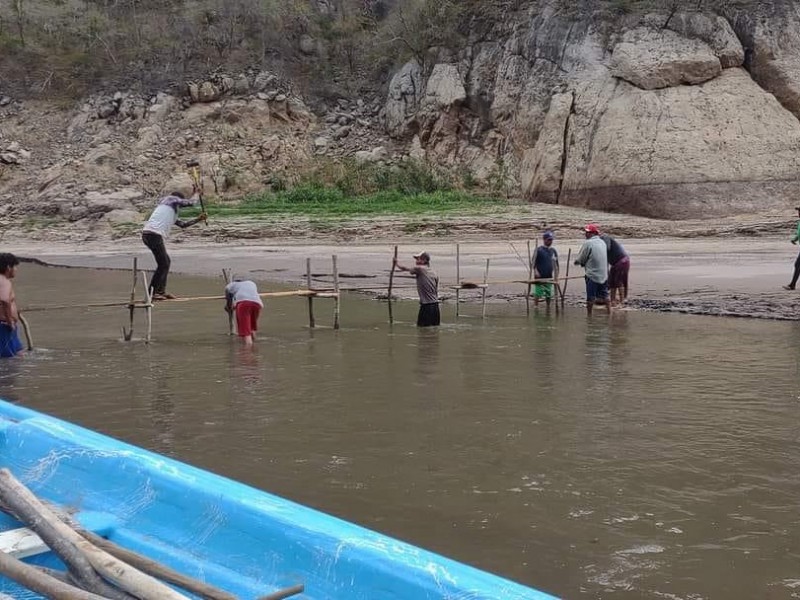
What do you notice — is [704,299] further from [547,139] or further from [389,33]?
[389,33]

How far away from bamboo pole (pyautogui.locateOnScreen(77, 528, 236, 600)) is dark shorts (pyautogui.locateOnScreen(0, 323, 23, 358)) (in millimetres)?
6794

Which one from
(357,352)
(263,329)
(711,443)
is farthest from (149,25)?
(711,443)

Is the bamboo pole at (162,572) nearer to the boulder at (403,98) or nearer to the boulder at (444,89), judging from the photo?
the boulder at (444,89)

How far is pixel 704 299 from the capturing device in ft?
45.7

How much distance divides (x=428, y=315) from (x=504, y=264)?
6.67 metres

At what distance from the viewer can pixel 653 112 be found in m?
26.1

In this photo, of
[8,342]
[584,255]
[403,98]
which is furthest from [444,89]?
[8,342]

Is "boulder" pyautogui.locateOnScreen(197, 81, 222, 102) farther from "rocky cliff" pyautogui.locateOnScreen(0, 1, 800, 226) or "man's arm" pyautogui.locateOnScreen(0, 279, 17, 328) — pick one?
"man's arm" pyautogui.locateOnScreen(0, 279, 17, 328)

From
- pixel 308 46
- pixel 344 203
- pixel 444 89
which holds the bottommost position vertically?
pixel 344 203

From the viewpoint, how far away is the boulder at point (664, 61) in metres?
26.3

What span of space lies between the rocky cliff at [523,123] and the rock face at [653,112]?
5cm

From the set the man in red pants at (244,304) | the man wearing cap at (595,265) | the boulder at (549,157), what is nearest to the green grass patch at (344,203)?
the boulder at (549,157)

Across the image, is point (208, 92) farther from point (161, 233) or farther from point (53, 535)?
point (53, 535)

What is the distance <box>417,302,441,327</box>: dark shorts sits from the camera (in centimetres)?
1230
